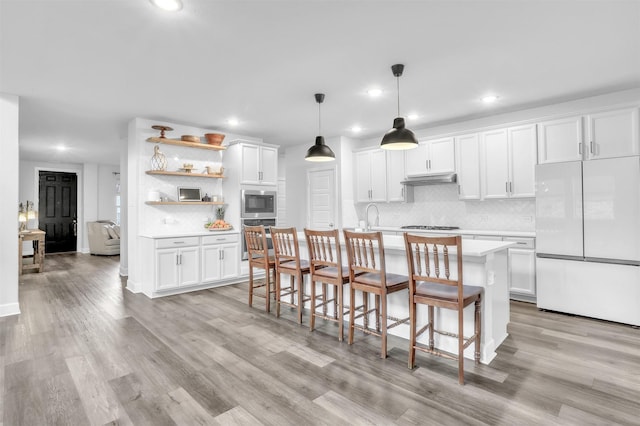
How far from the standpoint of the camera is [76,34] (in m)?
2.70

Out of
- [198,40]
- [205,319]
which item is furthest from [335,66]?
[205,319]

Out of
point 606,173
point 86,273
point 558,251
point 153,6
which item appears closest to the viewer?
point 153,6

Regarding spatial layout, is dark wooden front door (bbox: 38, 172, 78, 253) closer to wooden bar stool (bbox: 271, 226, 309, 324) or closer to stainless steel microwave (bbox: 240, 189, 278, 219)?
stainless steel microwave (bbox: 240, 189, 278, 219)

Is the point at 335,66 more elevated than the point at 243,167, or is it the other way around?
the point at 335,66

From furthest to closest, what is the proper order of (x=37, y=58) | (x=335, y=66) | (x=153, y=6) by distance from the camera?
1. (x=335, y=66)
2. (x=37, y=58)
3. (x=153, y=6)

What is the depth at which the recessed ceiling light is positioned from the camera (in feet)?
7.48

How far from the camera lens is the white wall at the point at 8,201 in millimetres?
3945

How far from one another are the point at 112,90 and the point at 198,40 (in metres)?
1.75

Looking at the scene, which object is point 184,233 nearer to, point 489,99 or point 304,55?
point 304,55

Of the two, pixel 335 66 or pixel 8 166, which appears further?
pixel 8 166

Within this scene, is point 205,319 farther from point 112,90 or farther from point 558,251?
point 558,251

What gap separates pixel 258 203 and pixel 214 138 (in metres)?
1.30

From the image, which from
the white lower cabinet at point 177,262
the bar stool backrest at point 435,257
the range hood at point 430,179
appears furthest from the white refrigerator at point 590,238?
the white lower cabinet at point 177,262

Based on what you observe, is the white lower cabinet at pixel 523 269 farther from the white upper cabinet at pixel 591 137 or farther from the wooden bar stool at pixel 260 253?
the wooden bar stool at pixel 260 253
